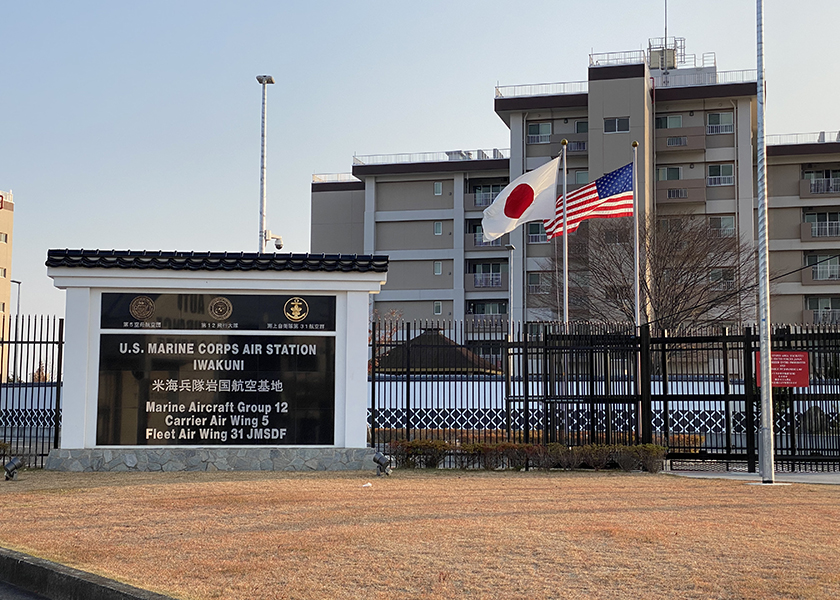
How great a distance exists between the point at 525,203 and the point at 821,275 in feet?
140

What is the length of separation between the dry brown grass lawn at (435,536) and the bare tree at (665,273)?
1088 inches

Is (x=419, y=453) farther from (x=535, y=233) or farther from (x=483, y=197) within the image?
(x=483, y=197)

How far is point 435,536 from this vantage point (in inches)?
342

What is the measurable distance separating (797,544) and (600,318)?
114 feet

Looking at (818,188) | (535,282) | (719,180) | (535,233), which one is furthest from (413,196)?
(818,188)

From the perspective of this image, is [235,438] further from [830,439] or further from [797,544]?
[830,439]

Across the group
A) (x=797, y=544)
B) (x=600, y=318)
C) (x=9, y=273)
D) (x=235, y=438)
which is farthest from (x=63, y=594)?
(x=9, y=273)

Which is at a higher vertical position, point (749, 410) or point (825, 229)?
point (825, 229)

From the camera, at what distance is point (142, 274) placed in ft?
51.1

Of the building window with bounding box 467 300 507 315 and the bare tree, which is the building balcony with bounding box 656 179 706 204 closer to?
the bare tree

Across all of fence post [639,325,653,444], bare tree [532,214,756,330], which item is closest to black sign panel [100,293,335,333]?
fence post [639,325,653,444]

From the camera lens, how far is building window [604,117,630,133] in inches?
2202

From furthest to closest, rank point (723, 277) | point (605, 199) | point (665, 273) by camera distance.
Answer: point (723, 277) → point (665, 273) → point (605, 199)

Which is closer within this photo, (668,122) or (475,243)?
(668,122)
